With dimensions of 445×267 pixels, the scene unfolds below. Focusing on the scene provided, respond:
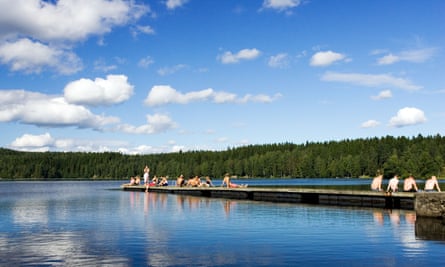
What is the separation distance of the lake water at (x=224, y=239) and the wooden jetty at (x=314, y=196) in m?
3.12

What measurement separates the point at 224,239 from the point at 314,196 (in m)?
26.6

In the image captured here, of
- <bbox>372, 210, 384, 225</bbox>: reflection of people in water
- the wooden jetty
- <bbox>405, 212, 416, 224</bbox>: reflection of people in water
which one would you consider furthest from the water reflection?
the wooden jetty

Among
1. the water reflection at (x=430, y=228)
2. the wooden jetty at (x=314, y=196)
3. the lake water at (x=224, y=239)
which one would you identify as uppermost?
the wooden jetty at (x=314, y=196)

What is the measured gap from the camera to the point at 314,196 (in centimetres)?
4912

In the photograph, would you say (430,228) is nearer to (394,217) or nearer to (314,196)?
(394,217)

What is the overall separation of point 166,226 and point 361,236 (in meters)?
10.9

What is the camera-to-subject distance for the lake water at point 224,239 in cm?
1877

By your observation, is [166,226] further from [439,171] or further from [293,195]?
[439,171]

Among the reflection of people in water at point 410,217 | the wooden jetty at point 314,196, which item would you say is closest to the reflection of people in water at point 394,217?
the reflection of people in water at point 410,217

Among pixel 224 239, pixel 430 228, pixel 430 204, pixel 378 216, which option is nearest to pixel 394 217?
pixel 378 216

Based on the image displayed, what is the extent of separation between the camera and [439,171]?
169 meters

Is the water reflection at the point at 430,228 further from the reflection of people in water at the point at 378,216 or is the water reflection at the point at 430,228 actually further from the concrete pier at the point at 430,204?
the reflection of people in water at the point at 378,216

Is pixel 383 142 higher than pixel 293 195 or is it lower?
higher

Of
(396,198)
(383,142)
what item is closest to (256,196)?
(396,198)
